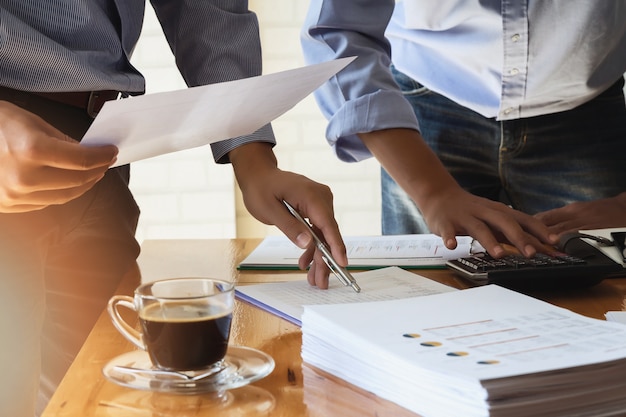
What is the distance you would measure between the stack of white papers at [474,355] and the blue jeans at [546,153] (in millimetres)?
774

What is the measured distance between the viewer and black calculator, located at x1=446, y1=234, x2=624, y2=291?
86 centimetres

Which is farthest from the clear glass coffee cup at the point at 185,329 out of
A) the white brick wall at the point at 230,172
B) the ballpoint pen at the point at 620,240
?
the white brick wall at the point at 230,172

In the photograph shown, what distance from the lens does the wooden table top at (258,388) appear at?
1.80 feet

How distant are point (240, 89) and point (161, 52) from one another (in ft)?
5.59

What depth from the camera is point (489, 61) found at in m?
1.38

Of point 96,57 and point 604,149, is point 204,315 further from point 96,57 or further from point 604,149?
point 604,149

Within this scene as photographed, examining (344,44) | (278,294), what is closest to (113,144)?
(278,294)

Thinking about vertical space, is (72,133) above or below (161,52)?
below

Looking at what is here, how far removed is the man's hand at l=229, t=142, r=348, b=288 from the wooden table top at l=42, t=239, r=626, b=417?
11 centimetres

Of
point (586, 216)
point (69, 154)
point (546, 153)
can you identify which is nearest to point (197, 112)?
point (69, 154)

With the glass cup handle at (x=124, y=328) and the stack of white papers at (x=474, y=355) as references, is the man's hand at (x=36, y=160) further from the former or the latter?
the stack of white papers at (x=474, y=355)

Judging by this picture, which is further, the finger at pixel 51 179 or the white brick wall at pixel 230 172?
the white brick wall at pixel 230 172

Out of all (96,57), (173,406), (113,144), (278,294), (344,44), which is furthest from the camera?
(344,44)

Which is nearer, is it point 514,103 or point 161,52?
point 514,103
